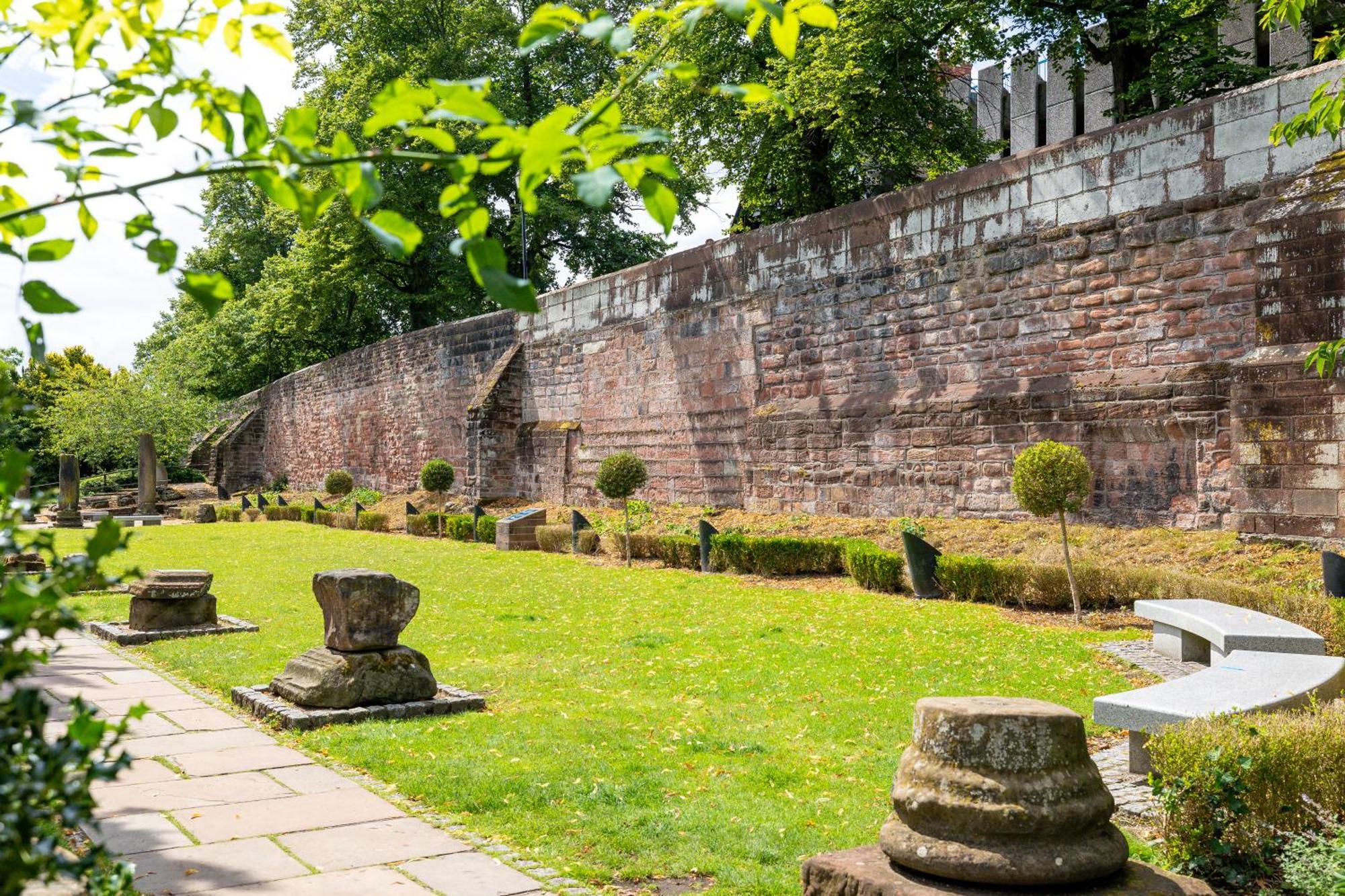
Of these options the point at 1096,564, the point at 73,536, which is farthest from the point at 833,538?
the point at 73,536

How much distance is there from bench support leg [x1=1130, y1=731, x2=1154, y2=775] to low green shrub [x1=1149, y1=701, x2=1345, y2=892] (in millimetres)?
1053

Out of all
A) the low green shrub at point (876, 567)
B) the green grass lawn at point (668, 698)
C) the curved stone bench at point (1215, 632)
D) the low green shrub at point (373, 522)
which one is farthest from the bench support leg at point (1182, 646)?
the low green shrub at point (373, 522)

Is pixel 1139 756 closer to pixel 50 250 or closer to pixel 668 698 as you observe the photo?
pixel 668 698

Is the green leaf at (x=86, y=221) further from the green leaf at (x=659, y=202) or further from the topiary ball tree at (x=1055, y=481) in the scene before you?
the topiary ball tree at (x=1055, y=481)

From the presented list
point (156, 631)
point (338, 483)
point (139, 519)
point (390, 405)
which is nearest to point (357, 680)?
point (156, 631)

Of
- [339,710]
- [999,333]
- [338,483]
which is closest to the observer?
[339,710]

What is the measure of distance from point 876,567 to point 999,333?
3079 mm

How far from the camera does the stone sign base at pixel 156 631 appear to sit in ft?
30.3

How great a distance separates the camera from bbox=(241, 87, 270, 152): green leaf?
165 cm

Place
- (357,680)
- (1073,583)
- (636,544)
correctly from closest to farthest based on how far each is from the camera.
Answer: (357,680) < (1073,583) < (636,544)

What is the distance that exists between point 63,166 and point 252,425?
40003mm

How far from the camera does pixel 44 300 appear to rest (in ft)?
5.24

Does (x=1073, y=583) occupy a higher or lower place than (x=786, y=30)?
lower

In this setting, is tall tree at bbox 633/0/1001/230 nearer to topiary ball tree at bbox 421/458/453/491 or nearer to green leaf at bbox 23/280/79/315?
topiary ball tree at bbox 421/458/453/491
